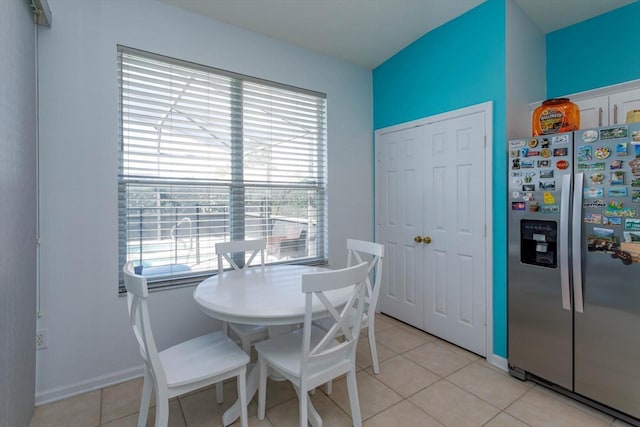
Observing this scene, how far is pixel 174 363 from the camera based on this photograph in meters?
1.49

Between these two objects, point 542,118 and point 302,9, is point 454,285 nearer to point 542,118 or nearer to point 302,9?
point 542,118

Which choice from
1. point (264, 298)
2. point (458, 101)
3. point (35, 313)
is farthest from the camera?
point (458, 101)

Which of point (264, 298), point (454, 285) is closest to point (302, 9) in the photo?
point (264, 298)

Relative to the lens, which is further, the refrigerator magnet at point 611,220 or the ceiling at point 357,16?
the ceiling at point 357,16

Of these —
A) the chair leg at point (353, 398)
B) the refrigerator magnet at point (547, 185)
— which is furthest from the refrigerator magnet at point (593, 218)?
the chair leg at point (353, 398)

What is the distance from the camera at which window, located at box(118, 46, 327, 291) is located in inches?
85.2

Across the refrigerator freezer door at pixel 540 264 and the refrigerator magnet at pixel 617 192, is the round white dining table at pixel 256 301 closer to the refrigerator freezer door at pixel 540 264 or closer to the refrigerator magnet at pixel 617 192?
the refrigerator freezer door at pixel 540 264

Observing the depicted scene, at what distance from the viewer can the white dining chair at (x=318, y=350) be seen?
1378mm

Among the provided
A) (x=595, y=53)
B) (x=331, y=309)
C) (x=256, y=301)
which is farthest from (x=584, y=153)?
(x=256, y=301)

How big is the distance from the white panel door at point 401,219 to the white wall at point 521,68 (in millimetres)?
765

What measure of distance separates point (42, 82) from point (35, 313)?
4.72 feet

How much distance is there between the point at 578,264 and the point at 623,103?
4.16ft

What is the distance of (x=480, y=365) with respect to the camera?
2275mm

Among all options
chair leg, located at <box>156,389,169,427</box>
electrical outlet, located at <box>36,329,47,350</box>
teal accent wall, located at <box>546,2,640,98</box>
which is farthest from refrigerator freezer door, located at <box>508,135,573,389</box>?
electrical outlet, located at <box>36,329,47,350</box>
